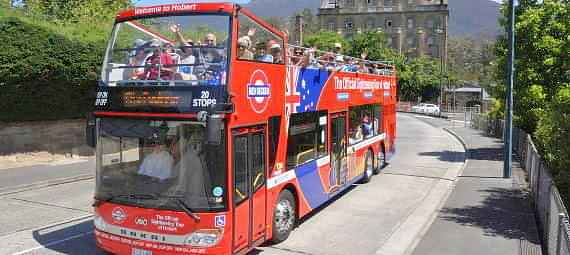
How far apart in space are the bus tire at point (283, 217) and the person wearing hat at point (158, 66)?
9.98 feet

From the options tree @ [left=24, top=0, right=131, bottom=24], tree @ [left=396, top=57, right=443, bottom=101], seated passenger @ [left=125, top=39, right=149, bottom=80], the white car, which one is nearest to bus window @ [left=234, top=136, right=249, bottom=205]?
seated passenger @ [left=125, top=39, right=149, bottom=80]

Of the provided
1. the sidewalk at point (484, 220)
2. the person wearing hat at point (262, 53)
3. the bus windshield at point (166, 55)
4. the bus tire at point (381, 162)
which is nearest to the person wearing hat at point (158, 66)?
the bus windshield at point (166, 55)

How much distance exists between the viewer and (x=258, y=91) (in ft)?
27.7

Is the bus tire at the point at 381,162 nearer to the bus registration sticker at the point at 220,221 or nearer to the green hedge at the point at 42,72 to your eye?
the green hedge at the point at 42,72

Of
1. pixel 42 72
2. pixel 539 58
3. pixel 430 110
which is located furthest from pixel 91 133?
pixel 430 110

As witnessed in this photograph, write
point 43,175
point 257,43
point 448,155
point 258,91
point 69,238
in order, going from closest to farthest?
point 258,91
point 257,43
point 69,238
point 43,175
point 448,155

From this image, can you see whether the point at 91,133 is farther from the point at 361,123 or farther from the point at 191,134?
the point at 361,123

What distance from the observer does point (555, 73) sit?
18672mm

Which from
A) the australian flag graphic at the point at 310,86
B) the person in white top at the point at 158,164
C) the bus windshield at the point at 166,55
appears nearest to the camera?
the person in white top at the point at 158,164

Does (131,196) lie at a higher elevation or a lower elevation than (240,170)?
lower

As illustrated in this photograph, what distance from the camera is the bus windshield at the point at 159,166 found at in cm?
723

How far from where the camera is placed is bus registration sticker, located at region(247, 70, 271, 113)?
8.16m

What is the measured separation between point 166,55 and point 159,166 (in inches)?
65.5

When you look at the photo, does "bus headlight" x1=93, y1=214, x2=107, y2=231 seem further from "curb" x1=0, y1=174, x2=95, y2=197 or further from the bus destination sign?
"curb" x1=0, y1=174, x2=95, y2=197
